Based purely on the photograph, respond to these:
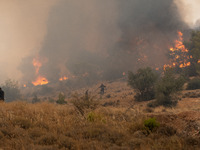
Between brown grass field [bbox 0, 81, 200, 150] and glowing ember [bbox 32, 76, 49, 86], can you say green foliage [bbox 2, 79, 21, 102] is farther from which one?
brown grass field [bbox 0, 81, 200, 150]

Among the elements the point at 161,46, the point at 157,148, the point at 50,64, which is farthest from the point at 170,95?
the point at 50,64

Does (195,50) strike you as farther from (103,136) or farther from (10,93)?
(10,93)

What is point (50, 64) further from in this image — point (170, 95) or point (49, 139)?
point (49, 139)

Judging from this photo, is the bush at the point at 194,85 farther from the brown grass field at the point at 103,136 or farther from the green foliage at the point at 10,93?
the green foliage at the point at 10,93

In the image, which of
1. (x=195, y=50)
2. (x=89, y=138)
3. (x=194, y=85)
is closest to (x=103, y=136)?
(x=89, y=138)

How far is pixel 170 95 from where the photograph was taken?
1986 centimetres

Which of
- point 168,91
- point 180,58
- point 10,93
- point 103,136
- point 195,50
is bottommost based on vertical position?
point 103,136

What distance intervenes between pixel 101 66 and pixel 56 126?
3139 inches

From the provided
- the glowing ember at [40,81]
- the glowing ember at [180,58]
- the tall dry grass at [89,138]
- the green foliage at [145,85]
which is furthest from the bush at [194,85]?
the glowing ember at [40,81]

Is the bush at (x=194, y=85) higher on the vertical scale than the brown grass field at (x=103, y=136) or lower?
higher

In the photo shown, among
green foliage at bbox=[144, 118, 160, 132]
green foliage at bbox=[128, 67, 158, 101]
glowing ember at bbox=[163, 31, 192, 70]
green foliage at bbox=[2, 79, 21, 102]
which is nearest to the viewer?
green foliage at bbox=[144, 118, 160, 132]

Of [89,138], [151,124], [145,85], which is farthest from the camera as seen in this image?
[145,85]

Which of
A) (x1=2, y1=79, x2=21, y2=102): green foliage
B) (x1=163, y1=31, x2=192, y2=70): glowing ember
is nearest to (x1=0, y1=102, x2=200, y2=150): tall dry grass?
(x1=163, y1=31, x2=192, y2=70): glowing ember

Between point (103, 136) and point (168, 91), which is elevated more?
point (168, 91)
